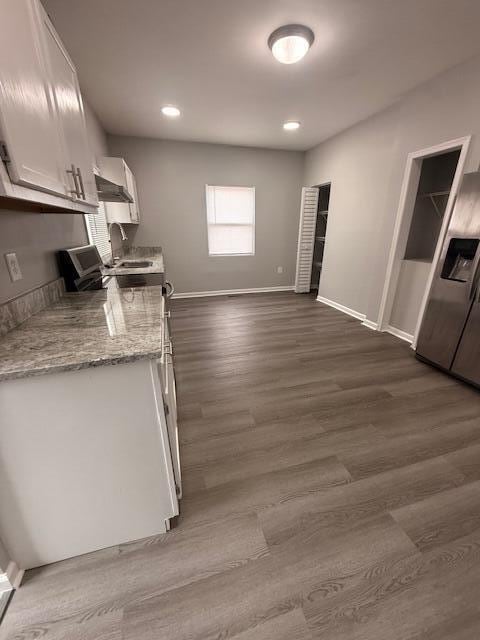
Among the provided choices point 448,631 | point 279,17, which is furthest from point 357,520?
point 279,17

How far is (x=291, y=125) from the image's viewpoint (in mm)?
3639

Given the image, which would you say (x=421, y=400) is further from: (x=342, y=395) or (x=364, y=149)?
(x=364, y=149)

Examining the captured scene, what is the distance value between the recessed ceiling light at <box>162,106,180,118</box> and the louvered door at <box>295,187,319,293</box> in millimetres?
2628

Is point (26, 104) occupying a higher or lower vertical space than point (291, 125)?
lower

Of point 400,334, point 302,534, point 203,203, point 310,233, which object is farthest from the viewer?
point 310,233

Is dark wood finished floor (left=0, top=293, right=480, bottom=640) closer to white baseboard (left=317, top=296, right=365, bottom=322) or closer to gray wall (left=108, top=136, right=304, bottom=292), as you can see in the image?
white baseboard (left=317, top=296, right=365, bottom=322)

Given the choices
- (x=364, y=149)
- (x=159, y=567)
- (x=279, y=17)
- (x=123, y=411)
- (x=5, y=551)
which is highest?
(x=279, y=17)

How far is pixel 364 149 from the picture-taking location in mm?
3570

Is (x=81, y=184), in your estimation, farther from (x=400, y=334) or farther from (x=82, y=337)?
(x=400, y=334)

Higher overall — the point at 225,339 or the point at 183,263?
the point at 183,263

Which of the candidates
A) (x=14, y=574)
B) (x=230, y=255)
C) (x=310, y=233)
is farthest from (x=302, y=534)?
(x=310, y=233)

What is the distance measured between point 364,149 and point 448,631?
4512 mm

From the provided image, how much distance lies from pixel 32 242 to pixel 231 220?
4026 mm

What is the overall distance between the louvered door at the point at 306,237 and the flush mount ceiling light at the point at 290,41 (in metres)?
3.06
